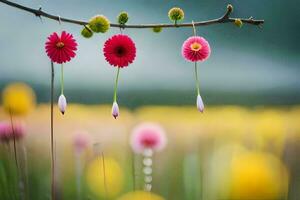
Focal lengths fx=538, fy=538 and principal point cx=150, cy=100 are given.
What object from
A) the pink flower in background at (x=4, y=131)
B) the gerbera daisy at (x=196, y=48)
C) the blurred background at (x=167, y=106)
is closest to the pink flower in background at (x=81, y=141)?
the blurred background at (x=167, y=106)

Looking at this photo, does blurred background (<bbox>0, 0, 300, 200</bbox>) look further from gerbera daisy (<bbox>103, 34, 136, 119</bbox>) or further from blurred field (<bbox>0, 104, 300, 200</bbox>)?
gerbera daisy (<bbox>103, 34, 136, 119</bbox>)

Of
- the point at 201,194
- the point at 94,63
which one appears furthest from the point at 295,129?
the point at 94,63

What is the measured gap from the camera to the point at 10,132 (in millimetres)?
863

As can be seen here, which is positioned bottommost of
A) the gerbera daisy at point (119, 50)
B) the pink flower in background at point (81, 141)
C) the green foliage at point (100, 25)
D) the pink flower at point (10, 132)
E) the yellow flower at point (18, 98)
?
the pink flower in background at point (81, 141)

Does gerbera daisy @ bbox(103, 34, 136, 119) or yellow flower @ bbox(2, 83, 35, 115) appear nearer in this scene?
gerbera daisy @ bbox(103, 34, 136, 119)

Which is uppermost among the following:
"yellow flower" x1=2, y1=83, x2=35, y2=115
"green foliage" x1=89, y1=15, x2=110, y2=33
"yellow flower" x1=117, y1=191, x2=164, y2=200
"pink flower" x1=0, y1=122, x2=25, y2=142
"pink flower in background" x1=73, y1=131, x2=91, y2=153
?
"green foliage" x1=89, y1=15, x2=110, y2=33

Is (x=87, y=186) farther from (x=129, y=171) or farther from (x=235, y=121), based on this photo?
(x=235, y=121)

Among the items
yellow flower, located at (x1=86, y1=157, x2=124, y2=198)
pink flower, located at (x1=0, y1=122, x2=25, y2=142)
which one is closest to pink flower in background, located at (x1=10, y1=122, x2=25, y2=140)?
pink flower, located at (x1=0, y1=122, x2=25, y2=142)

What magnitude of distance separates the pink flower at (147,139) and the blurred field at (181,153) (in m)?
0.01

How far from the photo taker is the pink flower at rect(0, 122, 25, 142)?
2.83 ft

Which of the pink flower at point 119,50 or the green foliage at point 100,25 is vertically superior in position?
the green foliage at point 100,25

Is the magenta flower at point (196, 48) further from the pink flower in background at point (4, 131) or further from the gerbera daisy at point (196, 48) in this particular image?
the pink flower in background at point (4, 131)

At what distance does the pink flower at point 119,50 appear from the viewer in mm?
777

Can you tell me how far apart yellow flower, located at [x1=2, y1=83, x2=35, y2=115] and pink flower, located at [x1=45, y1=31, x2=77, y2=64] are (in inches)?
6.4
